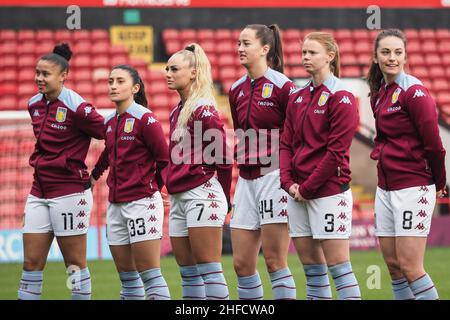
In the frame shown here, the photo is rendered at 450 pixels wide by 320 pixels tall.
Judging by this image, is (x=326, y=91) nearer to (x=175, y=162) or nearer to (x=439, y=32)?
(x=175, y=162)

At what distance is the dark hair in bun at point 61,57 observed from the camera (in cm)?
680

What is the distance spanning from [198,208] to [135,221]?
0.43 meters

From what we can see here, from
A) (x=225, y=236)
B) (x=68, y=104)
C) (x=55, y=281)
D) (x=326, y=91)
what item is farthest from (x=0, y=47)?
(x=326, y=91)

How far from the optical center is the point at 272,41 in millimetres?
6559

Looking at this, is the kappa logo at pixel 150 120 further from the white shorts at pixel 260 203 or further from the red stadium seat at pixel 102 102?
the red stadium seat at pixel 102 102

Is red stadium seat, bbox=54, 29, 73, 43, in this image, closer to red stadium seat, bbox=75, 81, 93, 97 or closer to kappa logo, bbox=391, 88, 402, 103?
red stadium seat, bbox=75, 81, 93, 97

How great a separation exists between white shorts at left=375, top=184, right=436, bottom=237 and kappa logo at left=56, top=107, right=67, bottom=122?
2.32 metres

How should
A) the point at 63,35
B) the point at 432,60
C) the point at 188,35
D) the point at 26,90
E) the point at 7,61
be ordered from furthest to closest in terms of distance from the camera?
the point at 432,60 < the point at 188,35 < the point at 63,35 < the point at 7,61 < the point at 26,90

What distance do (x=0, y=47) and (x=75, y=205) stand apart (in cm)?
1067

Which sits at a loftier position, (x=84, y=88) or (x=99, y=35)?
(x=99, y=35)

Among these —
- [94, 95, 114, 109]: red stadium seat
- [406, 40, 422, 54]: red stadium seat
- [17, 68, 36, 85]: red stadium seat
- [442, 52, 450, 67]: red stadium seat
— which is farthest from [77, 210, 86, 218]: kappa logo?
[442, 52, 450, 67]: red stadium seat

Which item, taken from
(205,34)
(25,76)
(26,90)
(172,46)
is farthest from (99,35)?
(205,34)

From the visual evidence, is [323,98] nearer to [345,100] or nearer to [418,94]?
[345,100]

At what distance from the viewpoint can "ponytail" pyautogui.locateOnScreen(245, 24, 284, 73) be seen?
255 inches
